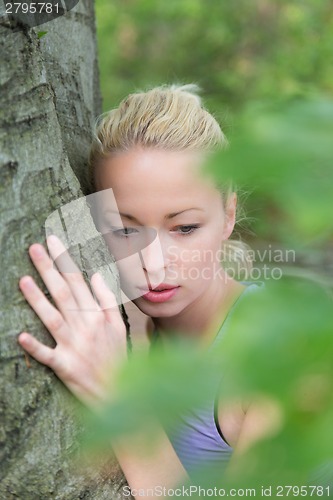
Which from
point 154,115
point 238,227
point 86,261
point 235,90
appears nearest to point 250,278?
point 238,227

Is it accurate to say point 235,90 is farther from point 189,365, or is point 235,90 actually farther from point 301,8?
point 189,365

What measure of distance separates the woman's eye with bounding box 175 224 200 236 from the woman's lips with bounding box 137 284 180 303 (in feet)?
0.46

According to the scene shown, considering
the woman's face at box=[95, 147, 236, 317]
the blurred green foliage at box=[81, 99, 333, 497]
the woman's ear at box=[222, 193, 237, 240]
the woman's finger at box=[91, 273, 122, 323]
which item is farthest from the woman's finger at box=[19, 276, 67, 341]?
the woman's ear at box=[222, 193, 237, 240]

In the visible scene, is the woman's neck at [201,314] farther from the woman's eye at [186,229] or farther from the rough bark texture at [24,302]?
the rough bark texture at [24,302]

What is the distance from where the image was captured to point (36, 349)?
1.07 meters

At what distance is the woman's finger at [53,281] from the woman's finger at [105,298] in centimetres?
7

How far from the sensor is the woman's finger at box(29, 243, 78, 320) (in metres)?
1.09

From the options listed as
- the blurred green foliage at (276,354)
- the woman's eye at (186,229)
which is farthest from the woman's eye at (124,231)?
the blurred green foliage at (276,354)

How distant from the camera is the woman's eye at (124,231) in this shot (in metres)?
1.60

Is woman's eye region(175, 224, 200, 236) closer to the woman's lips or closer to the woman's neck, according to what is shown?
the woman's lips

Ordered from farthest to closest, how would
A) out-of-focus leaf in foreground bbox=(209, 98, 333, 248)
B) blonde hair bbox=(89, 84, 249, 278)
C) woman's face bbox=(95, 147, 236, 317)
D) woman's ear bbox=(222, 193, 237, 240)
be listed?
woman's ear bbox=(222, 193, 237, 240)
blonde hair bbox=(89, 84, 249, 278)
woman's face bbox=(95, 147, 236, 317)
out-of-focus leaf in foreground bbox=(209, 98, 333, 248)

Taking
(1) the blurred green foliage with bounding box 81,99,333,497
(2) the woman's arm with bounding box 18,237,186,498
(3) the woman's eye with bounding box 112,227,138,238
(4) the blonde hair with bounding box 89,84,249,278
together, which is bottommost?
(3) the woman's eye with bounding box 112,227,138,238


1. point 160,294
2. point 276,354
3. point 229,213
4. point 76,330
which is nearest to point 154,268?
point 160,294

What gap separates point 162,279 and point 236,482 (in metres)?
1.14
